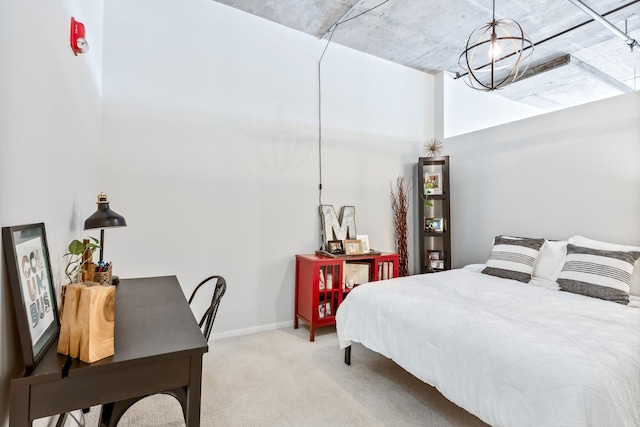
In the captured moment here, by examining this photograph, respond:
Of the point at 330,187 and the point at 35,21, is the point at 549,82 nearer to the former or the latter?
the point at 330,187

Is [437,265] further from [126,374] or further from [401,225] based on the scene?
[126,374]

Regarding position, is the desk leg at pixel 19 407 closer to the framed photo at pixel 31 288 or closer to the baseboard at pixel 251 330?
the framed photo at pixel 31 288

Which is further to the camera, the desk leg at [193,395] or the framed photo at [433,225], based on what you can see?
the framed photo at [433,225]

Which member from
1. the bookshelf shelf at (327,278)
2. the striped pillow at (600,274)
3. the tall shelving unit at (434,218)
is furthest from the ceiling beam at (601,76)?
the bookshelf shelf at (327,278)

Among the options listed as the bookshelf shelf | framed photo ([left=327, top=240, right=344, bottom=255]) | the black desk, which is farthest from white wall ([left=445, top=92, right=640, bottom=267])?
the black desk

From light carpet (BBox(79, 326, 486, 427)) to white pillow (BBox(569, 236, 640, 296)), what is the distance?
64.4 inches

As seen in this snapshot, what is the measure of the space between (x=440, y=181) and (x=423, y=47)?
1610mm

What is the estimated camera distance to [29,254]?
106cm

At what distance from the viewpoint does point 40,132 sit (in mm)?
1220

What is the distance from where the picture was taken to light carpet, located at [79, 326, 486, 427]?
193 centimetres

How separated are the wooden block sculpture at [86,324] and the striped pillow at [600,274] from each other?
2.97m

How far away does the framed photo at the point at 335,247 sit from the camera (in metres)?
3.48

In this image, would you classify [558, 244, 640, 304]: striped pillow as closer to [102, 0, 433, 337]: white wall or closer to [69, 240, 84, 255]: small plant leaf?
[102, 0, 433, 337]: white wall

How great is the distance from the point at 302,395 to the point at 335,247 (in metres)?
1.59
